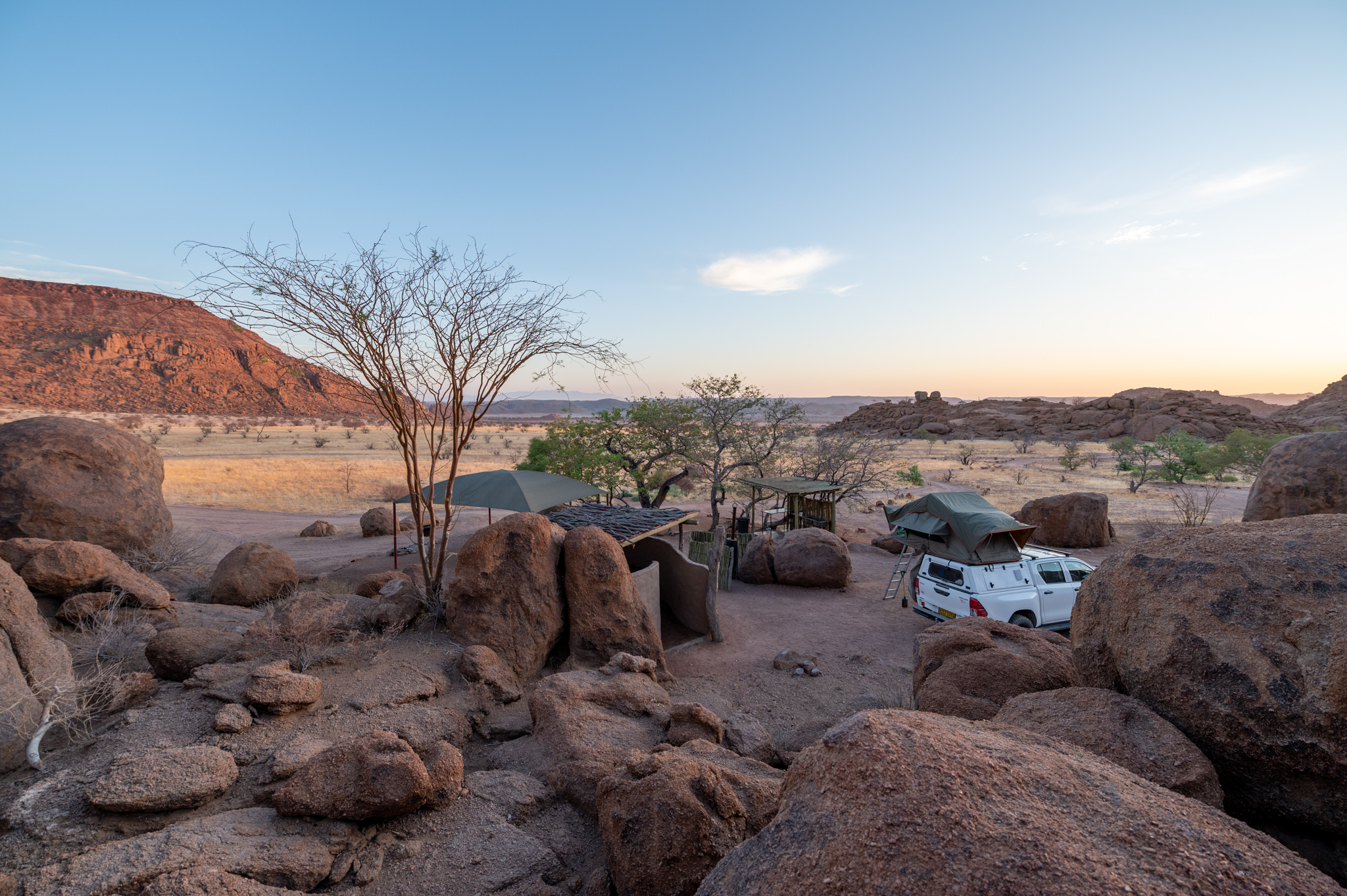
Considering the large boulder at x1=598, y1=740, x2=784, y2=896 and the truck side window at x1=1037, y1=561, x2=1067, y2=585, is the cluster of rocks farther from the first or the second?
the large boulder at x1=598, y1=740, x2=784, y2=896

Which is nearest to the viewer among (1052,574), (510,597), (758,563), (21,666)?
(21,666)

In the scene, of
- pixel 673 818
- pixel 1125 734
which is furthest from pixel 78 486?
pixel 1125 734

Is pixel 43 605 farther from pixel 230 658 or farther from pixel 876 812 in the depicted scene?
pixel 876 812

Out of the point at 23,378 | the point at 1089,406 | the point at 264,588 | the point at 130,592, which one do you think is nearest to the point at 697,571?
the point at 264,588

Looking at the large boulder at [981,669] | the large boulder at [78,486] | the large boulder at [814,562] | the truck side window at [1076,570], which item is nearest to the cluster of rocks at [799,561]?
the large boulder at [814,562]

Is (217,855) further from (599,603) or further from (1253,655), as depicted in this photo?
(1253,655)

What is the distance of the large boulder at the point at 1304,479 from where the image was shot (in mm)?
10945

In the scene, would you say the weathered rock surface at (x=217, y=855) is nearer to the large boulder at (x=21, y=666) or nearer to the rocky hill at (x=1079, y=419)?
the large boulder at (x=21, y=666)

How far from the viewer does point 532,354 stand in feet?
28.3

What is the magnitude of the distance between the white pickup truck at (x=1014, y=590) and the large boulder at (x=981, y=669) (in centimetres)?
390

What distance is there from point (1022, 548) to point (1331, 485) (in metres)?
5.54

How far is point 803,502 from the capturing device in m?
19.0

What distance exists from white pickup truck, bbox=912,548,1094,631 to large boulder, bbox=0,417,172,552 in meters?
13.6

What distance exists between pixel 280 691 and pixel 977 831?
5620 mm
